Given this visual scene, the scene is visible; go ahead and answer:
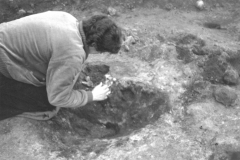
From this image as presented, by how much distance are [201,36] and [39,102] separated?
2.33m

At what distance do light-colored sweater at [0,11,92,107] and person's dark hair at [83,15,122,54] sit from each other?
3.5 inches

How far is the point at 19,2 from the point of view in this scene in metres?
4.36

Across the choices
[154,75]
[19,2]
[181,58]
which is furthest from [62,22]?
[19,2]

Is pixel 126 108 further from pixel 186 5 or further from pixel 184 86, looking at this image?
pixel 186 5

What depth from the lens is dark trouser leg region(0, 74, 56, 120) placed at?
2.35 metres

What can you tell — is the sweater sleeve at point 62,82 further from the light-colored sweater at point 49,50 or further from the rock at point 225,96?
the rock at point 225,96

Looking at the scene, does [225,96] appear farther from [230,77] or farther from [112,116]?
[112,116]

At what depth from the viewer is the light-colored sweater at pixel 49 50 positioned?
198cm

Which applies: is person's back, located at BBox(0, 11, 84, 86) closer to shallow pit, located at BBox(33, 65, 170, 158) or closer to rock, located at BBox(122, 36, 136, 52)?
shallow pit, located at BBox(33, 65, 170, 158)

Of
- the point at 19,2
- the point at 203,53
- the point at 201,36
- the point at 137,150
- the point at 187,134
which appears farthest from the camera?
the point at 19,2

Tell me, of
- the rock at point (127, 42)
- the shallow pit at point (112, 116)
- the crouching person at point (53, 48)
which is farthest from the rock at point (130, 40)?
the crouching person at point (53, 48)

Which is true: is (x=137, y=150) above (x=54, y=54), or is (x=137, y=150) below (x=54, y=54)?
below

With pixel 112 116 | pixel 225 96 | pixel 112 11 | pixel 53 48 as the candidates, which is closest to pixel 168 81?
pixel 225 96

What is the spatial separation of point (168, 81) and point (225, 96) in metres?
0.62
